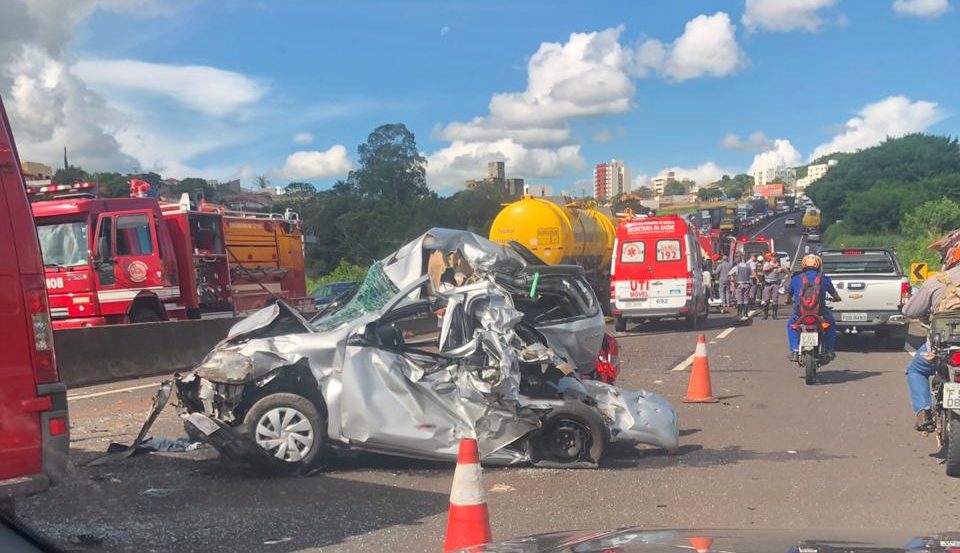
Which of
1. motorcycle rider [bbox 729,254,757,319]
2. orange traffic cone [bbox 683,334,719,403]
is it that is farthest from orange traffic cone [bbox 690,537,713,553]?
motorcycle rider [bbox 729,254,757,319]

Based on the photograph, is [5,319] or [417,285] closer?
[5,319]

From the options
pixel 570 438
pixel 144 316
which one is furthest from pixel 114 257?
pixel 570 438

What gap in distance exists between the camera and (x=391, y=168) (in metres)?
60.1

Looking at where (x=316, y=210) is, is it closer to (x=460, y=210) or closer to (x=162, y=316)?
(x=460, y=210)

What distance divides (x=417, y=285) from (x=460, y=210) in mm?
37767

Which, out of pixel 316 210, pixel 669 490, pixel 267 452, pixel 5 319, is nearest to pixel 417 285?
pixel 267 452

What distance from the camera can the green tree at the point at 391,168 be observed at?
192 feet

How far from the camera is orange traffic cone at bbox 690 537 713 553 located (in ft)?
8.55

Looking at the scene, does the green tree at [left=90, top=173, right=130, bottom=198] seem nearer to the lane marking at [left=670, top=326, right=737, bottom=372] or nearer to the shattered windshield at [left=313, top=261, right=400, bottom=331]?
the lane marking at [left=670, top=326, right=737, bottom=372]

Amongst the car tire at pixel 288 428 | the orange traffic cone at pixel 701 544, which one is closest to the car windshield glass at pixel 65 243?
the car tire at pixel 288 428

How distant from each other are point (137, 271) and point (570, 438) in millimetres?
10868

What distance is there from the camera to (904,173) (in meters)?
86.1

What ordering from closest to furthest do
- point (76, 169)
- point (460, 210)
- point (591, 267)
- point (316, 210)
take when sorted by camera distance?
1. point (591, 267)
2. point (76, 169)
3. point (460, 210)
4. point (316, 210)

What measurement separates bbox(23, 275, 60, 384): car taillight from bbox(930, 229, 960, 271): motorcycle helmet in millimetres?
6632
